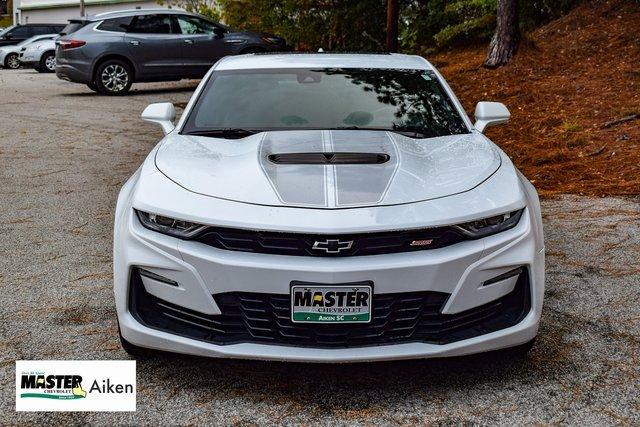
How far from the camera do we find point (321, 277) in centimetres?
Result: 314

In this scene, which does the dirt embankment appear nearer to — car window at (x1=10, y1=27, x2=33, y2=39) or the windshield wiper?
the windshield wiper

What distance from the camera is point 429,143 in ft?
13.9

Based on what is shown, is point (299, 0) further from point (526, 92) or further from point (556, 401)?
point (556, 401)

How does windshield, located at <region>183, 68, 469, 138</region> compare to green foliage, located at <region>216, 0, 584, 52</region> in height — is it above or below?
above

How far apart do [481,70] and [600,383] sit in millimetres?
9940

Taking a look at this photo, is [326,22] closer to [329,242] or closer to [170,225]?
[170,225]

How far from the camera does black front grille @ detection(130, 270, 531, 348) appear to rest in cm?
324

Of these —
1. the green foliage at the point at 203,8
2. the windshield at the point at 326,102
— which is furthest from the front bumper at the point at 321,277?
the green foliage at the point at 203,8

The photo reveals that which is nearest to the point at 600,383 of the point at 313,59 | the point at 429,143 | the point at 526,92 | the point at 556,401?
the point at 556,401

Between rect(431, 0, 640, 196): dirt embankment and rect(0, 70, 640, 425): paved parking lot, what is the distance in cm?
111

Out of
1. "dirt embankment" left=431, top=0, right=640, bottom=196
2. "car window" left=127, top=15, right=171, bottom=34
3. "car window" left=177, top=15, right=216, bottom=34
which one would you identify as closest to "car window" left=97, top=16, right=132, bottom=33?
"car window" left=127, top=15, right=171, bottom=34

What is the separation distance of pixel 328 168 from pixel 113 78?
13299 mm

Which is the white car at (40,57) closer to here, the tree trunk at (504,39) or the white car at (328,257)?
the tree trunk at (504,39)

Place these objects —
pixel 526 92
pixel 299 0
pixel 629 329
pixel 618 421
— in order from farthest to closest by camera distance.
Answer: pixel 299 0, pixel 526 92, pixel 629 329, pixel 618 421
